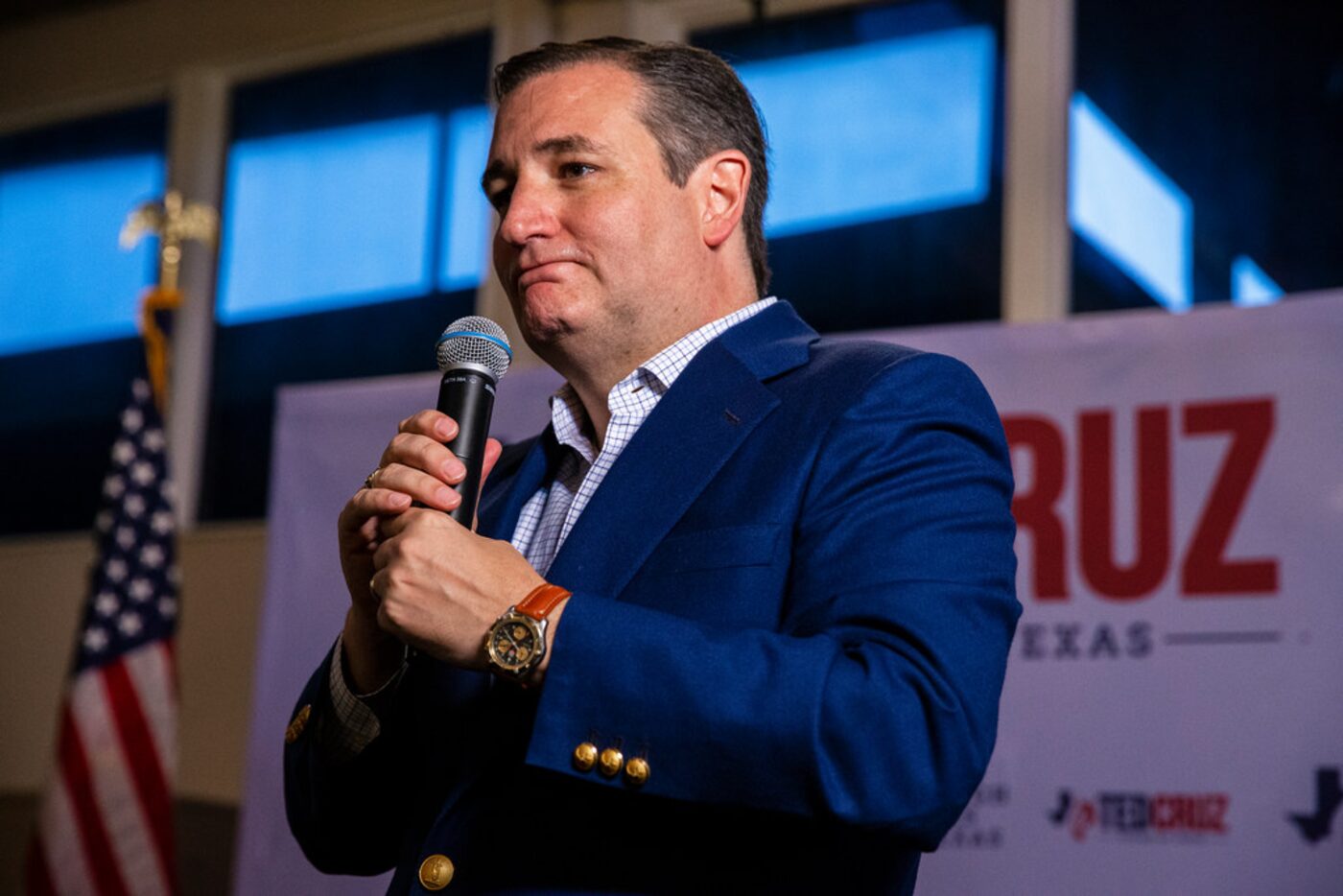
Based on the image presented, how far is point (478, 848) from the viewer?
4.17 ft

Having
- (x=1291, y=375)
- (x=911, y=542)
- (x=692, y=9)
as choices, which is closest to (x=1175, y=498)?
(x=1291, y=375)

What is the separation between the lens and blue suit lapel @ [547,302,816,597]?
1327 mm

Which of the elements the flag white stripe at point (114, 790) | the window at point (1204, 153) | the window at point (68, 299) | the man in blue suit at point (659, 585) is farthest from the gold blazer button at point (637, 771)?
the window at point (68, 299)

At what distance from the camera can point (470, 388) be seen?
1.34m

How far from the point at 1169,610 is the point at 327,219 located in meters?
3.81

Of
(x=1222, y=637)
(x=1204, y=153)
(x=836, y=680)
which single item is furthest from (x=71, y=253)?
(x=836, y=680)

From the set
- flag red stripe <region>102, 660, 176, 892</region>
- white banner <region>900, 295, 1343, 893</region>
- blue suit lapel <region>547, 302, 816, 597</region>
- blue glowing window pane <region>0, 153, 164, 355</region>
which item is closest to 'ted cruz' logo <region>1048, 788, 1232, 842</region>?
white banner <region>900, 295, 1343, 893</region>

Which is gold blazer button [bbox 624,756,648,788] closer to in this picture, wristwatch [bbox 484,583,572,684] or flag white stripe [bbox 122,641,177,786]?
wristwatch [bbox 484,583,572,684]

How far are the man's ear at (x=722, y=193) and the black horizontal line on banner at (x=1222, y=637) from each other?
1453mm

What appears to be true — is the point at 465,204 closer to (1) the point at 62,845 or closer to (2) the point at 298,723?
(1) the point at 62,845

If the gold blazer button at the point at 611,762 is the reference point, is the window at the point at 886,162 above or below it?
above

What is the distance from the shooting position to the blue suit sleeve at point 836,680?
113 cm

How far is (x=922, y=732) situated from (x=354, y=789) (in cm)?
63

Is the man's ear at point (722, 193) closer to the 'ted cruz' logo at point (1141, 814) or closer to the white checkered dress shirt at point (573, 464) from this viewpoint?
the white checkered dress shirt at point (573, 464)
